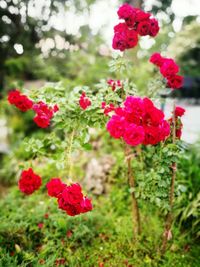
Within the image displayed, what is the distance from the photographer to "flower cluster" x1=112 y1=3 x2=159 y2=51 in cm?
255

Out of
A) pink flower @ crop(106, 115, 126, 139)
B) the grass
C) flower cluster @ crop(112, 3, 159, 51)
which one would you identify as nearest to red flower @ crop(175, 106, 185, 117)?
flower cluster @ crop(112, 3, 159, 51)

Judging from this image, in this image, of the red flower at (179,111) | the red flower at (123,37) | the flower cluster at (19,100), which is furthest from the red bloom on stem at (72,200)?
the red flower at (123,37)

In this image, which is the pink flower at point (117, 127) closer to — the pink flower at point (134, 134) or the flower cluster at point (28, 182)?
the pink flower at point (134, 134)

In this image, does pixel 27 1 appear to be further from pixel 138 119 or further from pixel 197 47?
pixel 197 47

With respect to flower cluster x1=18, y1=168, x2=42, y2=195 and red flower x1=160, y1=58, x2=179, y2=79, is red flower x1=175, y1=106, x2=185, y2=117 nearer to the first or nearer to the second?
red flower x1=160, y1=58, x2=179, y2=79

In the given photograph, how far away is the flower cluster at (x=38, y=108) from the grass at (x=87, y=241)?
1037 millimetres

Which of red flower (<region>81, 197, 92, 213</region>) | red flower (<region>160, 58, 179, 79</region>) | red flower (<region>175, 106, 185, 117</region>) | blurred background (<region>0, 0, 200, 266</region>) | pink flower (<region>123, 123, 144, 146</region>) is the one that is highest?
blurred background (<region>0, 0, 200, 266</region>)

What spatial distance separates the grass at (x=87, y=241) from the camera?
2.95 metres

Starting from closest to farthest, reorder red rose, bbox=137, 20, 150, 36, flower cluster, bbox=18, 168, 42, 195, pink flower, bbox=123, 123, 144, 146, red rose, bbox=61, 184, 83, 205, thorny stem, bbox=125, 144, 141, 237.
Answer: pink flower, bbox=123, 123, 144, 146
red rose, bbox=61, 184, 83, 205
red rose, bbox=137, 20, 150, 36
flower cluster, bbox=18, 168, 42, 195
thorny stem, bbox=125, 144, 141, 237

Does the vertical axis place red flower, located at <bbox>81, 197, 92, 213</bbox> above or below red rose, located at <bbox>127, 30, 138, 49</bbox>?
below

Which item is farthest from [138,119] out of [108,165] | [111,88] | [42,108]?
[108,165]

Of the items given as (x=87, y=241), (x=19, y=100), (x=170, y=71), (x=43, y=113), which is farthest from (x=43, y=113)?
(x=87, y=241)

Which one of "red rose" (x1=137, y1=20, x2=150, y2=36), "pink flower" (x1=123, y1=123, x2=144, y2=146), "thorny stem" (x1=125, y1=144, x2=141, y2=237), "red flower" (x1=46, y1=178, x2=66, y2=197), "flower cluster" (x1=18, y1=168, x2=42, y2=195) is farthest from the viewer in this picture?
"thorny stem" (x1=125, y1=144, x2=141, y2=237)

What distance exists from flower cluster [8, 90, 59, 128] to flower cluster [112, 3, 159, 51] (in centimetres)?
81
